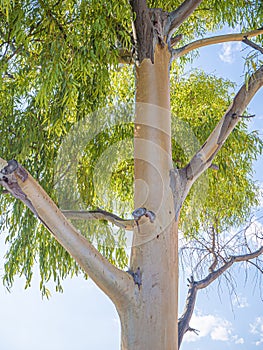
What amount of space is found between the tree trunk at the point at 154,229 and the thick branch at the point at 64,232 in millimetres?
91

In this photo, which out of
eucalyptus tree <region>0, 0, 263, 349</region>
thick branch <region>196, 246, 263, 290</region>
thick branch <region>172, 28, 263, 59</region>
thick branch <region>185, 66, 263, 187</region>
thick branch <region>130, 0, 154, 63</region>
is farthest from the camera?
thick branch <region>196, 246, 263, 290</region>

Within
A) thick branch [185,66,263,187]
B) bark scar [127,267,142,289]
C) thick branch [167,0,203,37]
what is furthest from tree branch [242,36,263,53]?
bark scar [127,267,142,289]

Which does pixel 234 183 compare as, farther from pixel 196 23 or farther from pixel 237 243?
pixel 196 23

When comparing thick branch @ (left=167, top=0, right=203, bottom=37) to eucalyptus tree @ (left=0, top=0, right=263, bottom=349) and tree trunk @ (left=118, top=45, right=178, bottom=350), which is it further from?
tree trunk @ (left=118, top=45, right=178, bottom=350)

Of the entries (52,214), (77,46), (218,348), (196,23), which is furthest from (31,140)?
(218,348)

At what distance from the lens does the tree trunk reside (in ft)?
5.82

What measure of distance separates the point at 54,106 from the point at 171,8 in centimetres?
101

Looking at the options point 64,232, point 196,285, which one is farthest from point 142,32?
point 196,285

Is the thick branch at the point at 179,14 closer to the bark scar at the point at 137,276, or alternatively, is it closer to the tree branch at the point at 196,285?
the bark scar at the point at 137,276

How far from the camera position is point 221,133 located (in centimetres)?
211

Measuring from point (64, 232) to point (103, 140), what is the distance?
3.86ft

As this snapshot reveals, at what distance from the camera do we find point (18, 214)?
7.99 ft

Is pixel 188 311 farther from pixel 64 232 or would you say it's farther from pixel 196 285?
pixel 64 232

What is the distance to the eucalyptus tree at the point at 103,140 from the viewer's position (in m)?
1.77
